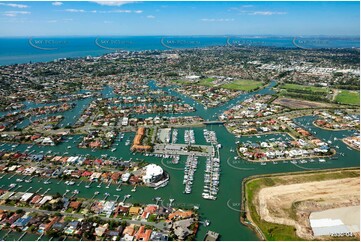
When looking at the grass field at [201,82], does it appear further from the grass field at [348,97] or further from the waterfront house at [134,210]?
the waterfront house at [134,210]

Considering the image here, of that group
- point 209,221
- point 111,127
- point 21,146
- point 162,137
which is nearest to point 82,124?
point 111,127

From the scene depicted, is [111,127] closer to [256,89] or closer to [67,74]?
[256,89]

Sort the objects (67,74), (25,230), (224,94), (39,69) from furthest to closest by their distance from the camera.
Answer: (39,69) → (67,74) → (224,94) → (25,230)

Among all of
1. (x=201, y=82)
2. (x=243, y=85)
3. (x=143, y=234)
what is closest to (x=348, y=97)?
(x=243, y=85)

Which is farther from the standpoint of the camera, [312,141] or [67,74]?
[67,74]

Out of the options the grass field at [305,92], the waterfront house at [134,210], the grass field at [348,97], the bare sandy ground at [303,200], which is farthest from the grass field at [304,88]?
the waterfront house at [134,210]

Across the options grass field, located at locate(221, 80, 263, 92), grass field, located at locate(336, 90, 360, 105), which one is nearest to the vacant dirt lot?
grass field, located at locate(336, 90, 360, 105)

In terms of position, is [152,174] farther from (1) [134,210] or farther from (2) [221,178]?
(2) [221,178]
